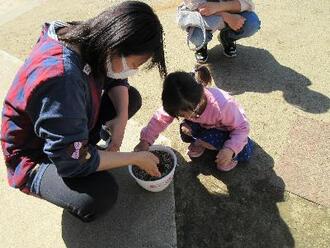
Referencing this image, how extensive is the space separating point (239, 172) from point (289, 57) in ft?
4.44

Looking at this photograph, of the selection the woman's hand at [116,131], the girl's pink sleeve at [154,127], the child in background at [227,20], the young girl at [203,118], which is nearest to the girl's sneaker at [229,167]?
the young girl at [203,118]

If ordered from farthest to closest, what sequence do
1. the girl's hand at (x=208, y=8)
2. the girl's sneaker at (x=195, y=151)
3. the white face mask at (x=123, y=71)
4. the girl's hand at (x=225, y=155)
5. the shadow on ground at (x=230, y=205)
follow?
the girl's hand at (x=208, y=8) → the girl's sneaker at (x=195, y=151) → the girl's hand at (x=225, y=155) → the shadow on ground at (x=230, y=205) → the white face mask at (x=123, y=71)

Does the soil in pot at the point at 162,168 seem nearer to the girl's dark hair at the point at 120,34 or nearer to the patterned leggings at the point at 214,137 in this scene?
the patterned leggings at the point at 214,137

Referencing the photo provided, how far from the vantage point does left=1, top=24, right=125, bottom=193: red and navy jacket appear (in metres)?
1.64

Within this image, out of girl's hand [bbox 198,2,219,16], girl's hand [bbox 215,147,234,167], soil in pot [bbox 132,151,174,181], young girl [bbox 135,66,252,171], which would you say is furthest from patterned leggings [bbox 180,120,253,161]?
girl's hand [bbox 198,2,219,16]

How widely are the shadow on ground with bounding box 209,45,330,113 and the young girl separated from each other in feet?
2.26

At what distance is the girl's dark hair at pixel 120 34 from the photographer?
5.29ft

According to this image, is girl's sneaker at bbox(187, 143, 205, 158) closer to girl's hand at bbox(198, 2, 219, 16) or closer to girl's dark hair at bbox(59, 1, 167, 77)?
girl's dark hair at bbox(59, 1, 167, 77)

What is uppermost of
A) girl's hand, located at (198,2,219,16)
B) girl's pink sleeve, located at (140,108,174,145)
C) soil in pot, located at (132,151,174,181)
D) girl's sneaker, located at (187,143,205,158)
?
girl's hand, located at (198,2,219,16)

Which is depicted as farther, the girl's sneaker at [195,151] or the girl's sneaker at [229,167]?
the girl's sneaker at [195,151]

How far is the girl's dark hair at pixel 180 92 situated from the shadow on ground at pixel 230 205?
52cm

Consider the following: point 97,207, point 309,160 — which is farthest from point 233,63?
point 97,207

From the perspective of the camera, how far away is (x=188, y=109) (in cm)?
210

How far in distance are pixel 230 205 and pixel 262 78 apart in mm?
1265
